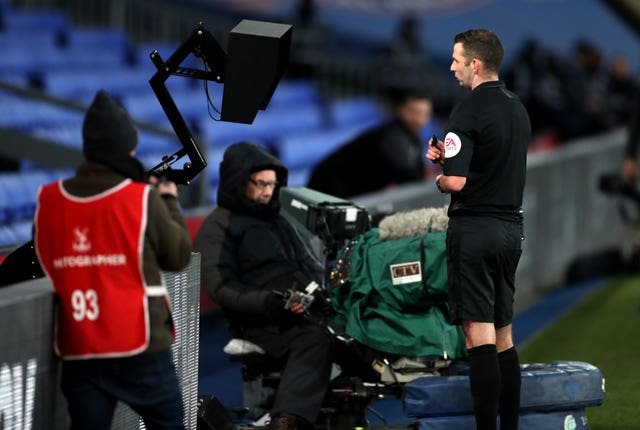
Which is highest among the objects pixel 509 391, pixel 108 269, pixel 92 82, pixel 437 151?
pixel 92 82

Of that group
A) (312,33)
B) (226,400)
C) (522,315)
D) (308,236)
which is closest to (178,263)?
(308,236)

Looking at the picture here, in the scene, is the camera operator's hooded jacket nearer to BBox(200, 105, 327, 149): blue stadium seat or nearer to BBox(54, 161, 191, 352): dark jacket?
BBox(54, 161, 191, 352): dark jacket

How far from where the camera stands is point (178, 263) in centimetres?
482

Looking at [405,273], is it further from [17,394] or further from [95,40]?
[95,40]

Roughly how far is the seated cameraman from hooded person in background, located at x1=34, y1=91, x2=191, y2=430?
163 cm

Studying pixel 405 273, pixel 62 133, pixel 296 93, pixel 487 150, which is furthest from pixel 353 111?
pixel 487 150

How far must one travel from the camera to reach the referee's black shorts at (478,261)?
5.68 meters

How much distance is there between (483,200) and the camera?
5680mm

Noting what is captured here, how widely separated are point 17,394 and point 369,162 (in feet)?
18.2

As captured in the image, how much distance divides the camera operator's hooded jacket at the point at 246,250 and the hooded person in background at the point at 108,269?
1721 millimetres

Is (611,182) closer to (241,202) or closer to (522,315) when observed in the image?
(522,315)

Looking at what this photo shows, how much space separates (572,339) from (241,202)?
456 cm

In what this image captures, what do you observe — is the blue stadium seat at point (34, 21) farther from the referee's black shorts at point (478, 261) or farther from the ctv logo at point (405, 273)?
the referee's black shorts at point (478, 261)

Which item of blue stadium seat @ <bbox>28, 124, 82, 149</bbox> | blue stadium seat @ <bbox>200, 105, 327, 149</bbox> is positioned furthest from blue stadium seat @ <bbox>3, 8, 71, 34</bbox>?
blue stadium seat @ <bbox>28, 124, 82, 149</bbox>
